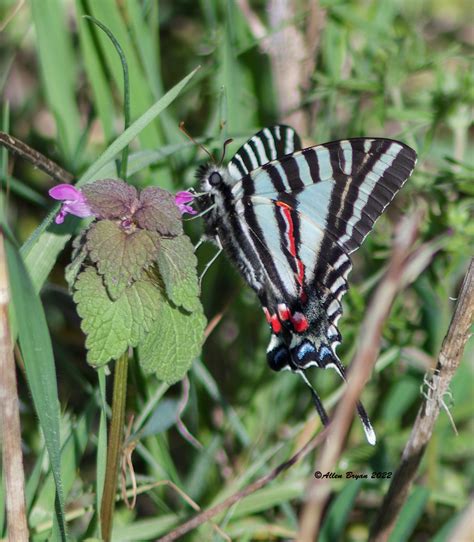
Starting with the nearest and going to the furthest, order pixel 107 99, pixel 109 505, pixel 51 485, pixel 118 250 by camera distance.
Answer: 1. pixel 118 250
2. pixel 109 505
3. pixel 51 485
4. pixel 107 99

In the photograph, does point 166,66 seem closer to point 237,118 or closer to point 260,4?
point 260,4

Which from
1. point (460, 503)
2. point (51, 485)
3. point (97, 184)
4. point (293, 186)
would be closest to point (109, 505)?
point (51, 485)

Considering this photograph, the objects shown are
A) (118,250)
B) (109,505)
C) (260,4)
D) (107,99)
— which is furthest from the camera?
(260,4)

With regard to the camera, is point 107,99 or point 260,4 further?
point 260,4

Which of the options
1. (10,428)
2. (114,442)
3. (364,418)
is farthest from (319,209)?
(10,428)

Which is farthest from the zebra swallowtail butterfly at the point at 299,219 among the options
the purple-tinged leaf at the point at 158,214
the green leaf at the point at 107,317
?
the green leaf at the point at 107,317

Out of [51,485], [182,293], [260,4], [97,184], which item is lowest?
[51,485]
